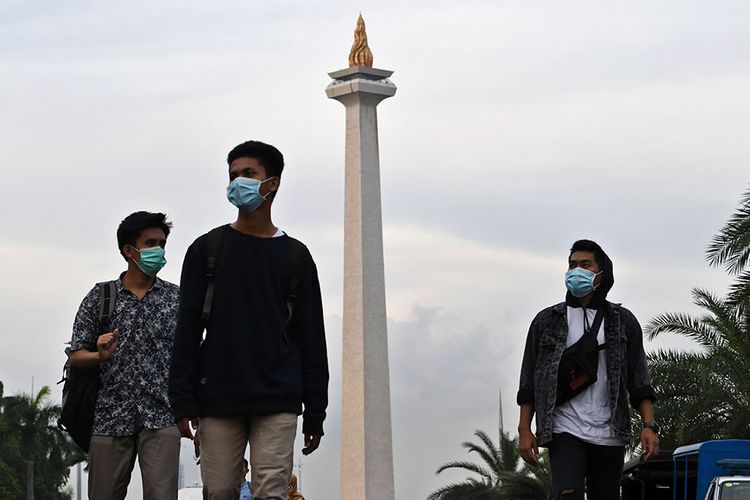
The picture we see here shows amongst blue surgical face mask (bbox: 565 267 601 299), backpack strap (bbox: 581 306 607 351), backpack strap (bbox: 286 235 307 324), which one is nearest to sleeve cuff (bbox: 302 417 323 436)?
backpack strap (bbox: 286 235 307 324)

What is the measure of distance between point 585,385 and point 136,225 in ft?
7.93

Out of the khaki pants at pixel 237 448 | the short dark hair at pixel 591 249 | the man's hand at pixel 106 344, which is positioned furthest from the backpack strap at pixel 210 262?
the short dark hair at pixel 591 249

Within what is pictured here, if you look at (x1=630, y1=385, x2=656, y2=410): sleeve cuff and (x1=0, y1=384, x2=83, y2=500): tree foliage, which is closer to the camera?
(x1=630, y1=385, x2=656, y2=410): sleeve cuff

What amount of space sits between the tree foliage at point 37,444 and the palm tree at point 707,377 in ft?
165

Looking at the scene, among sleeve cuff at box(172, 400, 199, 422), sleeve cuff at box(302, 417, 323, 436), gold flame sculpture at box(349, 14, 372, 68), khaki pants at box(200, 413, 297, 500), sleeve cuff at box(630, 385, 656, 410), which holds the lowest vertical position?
khaki pants at box(200, 413, 297, 500)

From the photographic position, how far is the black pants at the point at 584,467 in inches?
378

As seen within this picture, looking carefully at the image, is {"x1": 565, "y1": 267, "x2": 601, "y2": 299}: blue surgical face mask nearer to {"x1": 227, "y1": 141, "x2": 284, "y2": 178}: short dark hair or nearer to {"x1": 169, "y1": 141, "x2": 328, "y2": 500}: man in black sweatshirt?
{"x1": 169, "y1": 141, "x2": 328, "y2": 500}: man in black sweatshirt

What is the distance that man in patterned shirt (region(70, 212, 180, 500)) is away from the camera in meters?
9.41

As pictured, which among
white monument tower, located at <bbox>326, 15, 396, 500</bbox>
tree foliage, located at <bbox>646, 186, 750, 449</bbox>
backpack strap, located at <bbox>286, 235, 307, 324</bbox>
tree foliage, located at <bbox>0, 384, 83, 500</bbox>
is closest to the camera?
backpack strap, located at <bbox>286, 235, 307, 324</bbox>

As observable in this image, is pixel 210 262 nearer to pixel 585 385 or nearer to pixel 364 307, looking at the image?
pixel 585 385

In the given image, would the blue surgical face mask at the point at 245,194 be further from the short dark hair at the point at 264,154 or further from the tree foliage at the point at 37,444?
the tree foliage at the point at 37,444

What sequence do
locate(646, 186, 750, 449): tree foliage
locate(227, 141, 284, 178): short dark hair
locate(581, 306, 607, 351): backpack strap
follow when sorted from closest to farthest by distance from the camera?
locate(227, 141, 284, 178): short dark hair → locate(581, 306, 607, 351): backpack strap → locate(646, 186, 750, 449): tree foliage

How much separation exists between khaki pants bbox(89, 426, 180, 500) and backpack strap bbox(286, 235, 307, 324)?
1.60 metres

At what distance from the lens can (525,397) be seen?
992cm
